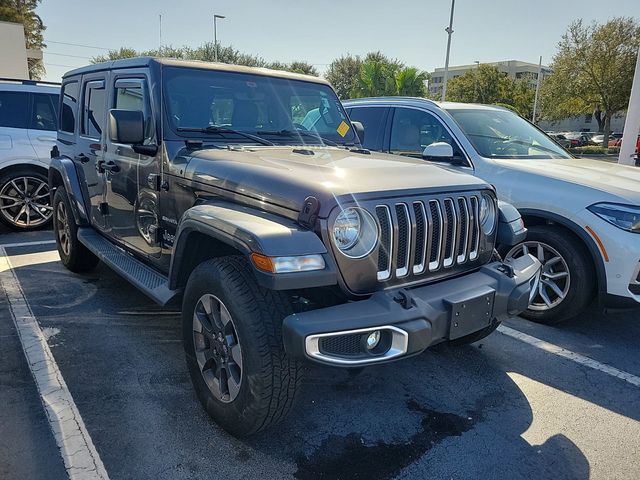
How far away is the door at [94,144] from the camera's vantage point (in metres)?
4.35

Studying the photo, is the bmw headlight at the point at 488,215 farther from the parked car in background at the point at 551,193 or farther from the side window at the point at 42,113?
the side window at the point at 42,113

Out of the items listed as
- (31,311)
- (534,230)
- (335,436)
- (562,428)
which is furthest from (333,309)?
(31,311)

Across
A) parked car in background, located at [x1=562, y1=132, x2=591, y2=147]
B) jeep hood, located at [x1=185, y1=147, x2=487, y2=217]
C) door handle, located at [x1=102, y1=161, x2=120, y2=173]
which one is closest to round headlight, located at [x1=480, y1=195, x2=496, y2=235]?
jeep hood, located at [x1=185, y1=147, x2=487, y2=217]

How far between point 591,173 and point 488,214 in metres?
2.04

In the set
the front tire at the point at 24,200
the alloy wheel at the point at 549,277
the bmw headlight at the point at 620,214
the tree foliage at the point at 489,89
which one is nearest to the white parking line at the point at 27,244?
the front tire at the point at 24,200

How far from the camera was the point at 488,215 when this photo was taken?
3082mm

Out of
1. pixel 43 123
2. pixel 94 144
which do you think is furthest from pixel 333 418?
pixel 43 123

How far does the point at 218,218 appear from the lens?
2477 mm

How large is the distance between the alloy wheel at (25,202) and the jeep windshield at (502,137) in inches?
224

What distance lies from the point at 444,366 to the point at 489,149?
2.41m

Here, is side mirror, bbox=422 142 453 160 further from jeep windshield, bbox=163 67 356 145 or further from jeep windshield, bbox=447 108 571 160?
jeep windshield, bbox=163 67 356 145

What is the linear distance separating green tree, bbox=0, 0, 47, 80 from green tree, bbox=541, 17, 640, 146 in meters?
32.7

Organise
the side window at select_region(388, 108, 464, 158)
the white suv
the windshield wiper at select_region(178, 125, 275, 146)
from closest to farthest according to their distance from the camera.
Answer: the windshield wiper at select_region(178, 125, 275, 146)
the side window at select_region(388, 108, 464, 158)
the white suv

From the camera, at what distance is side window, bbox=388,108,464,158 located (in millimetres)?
5211
